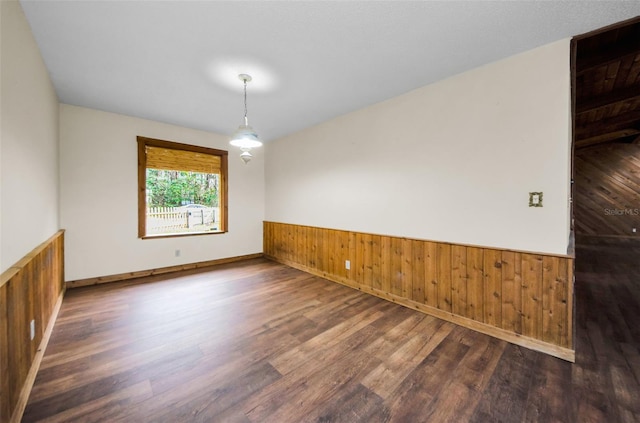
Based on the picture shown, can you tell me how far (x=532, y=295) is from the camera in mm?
2141

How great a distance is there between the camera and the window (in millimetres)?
4109

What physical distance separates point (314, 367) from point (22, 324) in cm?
195

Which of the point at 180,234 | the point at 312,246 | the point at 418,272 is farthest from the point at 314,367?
the point at 180,234

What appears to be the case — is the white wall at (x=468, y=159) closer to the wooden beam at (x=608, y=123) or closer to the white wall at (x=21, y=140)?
the white wall at (x=21, y=140)

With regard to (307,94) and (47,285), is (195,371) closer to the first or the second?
(47,285)

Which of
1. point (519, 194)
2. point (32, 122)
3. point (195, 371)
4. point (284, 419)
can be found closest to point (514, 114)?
point (519, 194)

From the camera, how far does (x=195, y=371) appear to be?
181 cm

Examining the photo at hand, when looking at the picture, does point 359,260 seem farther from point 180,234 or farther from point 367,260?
point 180,234

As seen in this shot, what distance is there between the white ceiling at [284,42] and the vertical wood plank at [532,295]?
1.84 m

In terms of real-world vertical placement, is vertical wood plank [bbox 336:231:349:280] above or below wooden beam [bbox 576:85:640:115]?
below

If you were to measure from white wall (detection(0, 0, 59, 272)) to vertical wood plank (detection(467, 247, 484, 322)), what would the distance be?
135 inches

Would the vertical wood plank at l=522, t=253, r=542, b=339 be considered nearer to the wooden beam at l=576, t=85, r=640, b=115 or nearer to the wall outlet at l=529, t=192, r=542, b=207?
the wall outlet at l=529, t=192, r=542, b=207

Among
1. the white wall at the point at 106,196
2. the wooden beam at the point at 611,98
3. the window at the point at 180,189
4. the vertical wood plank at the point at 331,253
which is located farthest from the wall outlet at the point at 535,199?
the white wall at the point at 106,196

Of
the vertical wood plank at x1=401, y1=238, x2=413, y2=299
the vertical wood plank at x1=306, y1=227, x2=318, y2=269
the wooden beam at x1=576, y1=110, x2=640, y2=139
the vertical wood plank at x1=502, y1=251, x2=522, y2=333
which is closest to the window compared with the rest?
the vertical wood plank at x1=306, y1=227, x2=318, y2=269
